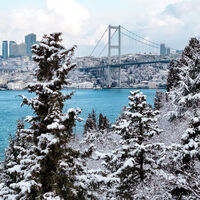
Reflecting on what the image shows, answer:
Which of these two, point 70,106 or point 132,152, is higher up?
point 132,152

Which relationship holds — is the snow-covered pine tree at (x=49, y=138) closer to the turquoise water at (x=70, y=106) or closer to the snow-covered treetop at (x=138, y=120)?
the snow-covered treetop at (x=138, y=120)

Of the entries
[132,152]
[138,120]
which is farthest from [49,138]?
[138,120]

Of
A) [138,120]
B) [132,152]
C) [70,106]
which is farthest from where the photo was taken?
[70,106]

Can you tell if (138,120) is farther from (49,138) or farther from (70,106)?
(70,106)

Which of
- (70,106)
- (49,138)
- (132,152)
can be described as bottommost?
(70,106)

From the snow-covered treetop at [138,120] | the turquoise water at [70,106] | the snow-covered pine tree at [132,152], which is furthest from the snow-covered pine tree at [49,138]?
the turquoise water at [70,106]

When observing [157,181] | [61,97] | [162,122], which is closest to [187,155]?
[157,181]

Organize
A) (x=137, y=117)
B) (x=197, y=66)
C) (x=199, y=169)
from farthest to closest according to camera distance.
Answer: (x=197, y=66), (x=199, y=169), (x=137, y=117)

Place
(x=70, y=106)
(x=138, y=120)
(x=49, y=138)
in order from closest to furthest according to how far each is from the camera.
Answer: (x=49, y=138), (x=138, y=120), (x=70, y=106)

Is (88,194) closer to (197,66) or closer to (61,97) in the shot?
(61,97)
